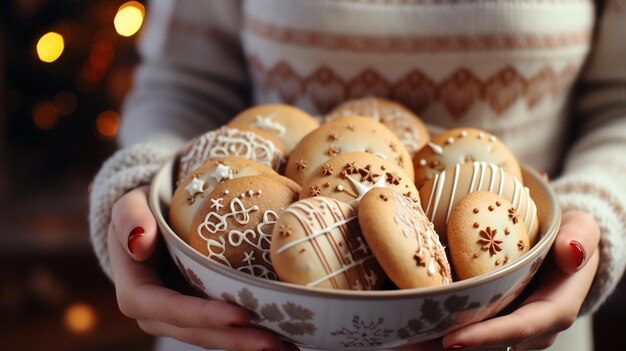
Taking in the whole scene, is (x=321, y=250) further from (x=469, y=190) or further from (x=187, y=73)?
(x=187, y=73)

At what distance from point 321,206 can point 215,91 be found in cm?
44

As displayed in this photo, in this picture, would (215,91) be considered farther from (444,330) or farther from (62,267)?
(62,267)

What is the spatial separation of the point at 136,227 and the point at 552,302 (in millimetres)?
311

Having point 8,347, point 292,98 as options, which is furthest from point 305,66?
point 8,347

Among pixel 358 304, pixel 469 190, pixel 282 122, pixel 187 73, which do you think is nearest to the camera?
pixel 358 304

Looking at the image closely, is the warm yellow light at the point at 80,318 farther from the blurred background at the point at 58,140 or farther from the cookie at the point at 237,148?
the cookie at the point at 237,148

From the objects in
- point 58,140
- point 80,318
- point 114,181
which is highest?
point 114,181

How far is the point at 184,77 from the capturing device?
0.82 meters

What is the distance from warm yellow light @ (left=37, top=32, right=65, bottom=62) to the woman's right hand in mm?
1081

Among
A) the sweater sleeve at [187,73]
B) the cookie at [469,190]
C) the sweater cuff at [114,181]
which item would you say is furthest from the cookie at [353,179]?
the sweater sleeve at [187,73]

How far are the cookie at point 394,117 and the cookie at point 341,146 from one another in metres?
0.06

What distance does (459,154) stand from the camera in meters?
0.54

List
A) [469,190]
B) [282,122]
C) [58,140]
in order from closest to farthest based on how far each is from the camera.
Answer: [469,190] < [282,122] < [58,140]

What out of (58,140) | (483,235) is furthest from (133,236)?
(58,140)
